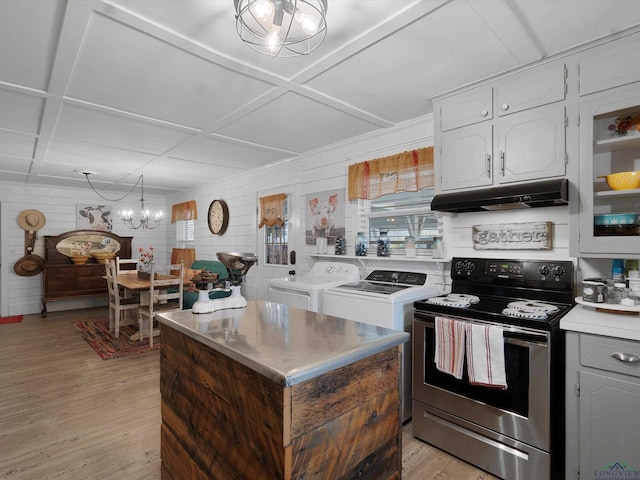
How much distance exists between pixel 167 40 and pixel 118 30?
236 millimetres

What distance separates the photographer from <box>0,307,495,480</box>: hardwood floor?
2068 mm

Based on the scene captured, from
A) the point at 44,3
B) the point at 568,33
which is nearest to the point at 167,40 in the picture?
the point at 44,3

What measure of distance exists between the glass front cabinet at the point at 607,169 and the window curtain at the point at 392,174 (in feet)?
3.79

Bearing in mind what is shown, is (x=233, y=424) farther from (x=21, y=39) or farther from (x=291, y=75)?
(x=21, y=39)

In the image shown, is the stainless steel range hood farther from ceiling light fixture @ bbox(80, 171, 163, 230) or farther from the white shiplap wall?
ceiling light fixture @ bbox(80, 171, 163, 230)

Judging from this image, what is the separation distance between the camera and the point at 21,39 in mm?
1883

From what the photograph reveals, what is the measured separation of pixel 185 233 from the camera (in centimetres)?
728

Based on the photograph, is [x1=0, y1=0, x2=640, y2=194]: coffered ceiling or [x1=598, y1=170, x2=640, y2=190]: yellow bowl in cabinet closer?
[x1=0, y1=0, x2=640, y2=194]: coffered ceiling

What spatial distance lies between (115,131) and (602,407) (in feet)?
13.9

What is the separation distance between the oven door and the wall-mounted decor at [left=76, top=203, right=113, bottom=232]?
7.19 m

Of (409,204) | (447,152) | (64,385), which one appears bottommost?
(64,385)

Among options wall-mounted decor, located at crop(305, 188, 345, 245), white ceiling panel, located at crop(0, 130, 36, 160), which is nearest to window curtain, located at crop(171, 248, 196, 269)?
white ceiling panel, located at crop(0, 130, 36, 160)

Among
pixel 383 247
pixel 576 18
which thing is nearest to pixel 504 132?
pixel 576 18

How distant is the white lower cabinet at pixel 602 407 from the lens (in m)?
1.60
